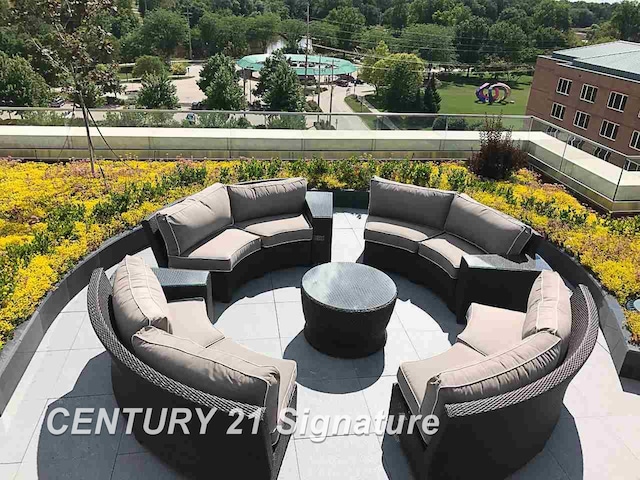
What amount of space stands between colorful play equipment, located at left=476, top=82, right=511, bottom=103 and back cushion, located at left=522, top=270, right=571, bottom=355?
183ft

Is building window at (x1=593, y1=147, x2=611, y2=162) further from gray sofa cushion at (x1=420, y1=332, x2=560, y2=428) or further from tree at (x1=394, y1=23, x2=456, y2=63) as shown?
tree at (x1=394, y1=23, x2=456, y2=63)

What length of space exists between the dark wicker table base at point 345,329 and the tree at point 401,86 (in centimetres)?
4699

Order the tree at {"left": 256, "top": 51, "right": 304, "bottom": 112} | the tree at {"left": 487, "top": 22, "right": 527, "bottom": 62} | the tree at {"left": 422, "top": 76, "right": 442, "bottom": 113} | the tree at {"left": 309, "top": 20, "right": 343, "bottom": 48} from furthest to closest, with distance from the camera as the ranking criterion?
the tree at {"left": 309, "top": 20, "right": 343, "bottom": 48} → the tree at {"left": 487, "top": 22, "right": 527, "bottom": 62} → the tree at {"left": 422, "top": 76, "right": 442, "bottom": 113} → the tree at {"left": 256, "top": 51, "right": 304, "bottom": 112}

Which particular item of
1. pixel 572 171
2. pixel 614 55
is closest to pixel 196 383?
pixel 572 171

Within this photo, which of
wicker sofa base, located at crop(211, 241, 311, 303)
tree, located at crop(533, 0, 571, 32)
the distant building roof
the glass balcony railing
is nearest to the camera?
wicker sofa base, located at crop(211, 241, 311, 303)

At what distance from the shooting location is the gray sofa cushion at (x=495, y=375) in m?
3.14

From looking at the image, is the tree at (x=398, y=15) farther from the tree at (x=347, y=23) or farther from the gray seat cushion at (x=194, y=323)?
the gray seat cushion at (x=194, y=323)

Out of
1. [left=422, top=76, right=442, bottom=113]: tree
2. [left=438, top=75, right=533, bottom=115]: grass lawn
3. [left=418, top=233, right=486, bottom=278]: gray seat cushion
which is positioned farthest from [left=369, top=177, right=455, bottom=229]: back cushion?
[left=438, top=75, right=533, bottom=115]: grass lawn

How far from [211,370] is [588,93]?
36585 mm

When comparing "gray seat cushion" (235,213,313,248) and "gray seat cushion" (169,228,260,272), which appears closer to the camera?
"gray seat cushion" (169,228,260,272)

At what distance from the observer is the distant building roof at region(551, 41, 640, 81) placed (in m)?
30.3

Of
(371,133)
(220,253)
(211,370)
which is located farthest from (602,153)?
(211,370)

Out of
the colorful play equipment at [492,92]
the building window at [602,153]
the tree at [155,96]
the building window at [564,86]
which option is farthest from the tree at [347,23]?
the building window at [602,153]

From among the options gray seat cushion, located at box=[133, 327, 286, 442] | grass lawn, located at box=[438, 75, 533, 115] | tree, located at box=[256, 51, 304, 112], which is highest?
gray seat cushion, located at box=[133, 327, 286, 442]
